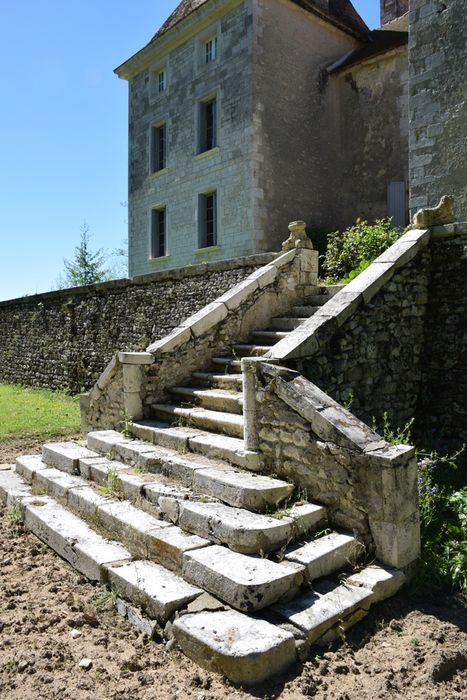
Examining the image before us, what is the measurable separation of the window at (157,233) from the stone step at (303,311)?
9.59 metres

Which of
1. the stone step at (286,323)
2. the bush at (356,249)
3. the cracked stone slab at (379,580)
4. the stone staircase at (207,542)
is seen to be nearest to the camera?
the stone staircase at (207,542)

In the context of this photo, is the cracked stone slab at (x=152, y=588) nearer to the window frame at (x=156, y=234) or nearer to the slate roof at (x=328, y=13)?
the window frame at (x=156, y=234)

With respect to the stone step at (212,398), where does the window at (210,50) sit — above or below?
above

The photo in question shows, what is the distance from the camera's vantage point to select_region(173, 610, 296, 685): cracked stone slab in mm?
2518

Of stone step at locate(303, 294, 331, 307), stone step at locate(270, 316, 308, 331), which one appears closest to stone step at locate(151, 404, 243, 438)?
stone step at locate(270, 316, 308, 331)

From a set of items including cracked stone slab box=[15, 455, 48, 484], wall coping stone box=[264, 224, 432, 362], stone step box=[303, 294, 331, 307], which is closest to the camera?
wall coping stone box=[264, 224, 432, 362]

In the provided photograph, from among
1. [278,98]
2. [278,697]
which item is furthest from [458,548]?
[278,98]

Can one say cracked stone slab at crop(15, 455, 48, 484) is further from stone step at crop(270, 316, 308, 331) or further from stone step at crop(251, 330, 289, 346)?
stone step at crop(270, 316, 308, 331)

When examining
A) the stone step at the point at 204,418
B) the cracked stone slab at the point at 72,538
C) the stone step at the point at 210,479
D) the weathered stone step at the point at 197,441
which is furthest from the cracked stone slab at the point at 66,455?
the stone step at the point at 204,418

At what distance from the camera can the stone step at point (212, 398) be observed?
5.12m

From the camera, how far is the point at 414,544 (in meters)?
3.45

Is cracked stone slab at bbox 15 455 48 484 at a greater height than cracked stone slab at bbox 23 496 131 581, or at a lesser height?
greater

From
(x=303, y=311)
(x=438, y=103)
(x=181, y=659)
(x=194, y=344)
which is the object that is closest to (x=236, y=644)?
(x=181, y=659)

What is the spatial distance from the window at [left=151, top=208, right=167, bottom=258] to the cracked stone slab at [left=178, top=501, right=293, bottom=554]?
12803 mm
